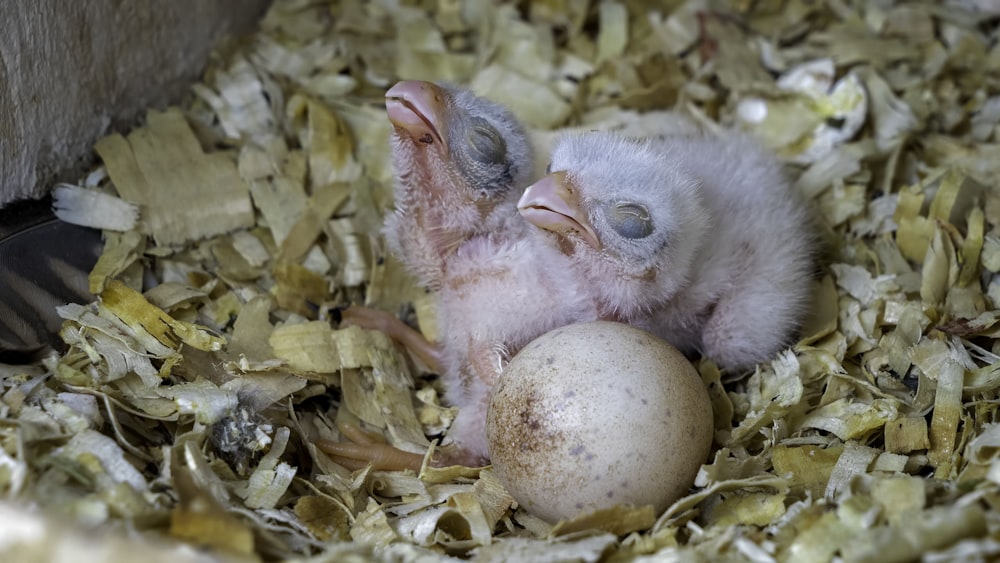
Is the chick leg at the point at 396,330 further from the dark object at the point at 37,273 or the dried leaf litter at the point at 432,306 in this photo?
the dark object at the point at 37,273

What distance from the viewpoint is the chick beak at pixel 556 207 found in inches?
65.1

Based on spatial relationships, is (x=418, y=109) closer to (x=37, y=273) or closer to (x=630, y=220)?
(x=630, y=220)

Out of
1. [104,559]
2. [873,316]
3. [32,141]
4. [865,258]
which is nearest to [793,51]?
[865,258]

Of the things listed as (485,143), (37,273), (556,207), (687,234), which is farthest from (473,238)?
(37,273)

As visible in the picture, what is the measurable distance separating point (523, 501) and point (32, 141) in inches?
46.5

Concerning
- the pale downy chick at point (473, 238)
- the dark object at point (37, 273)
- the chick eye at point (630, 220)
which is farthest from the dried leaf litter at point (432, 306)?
the chick eye at point (630, 220)

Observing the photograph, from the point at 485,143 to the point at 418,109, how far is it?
151 millimetres

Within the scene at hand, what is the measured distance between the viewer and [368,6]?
274 centimetres

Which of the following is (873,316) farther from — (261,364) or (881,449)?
(261,364)

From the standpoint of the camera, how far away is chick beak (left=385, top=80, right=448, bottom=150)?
1775 mm

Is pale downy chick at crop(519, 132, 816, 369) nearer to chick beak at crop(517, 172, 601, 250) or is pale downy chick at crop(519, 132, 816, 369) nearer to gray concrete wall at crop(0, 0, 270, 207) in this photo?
chick beak at crop(517, 172, 601, 250)

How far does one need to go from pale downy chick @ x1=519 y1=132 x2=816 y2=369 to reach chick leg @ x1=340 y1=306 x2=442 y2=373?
18.3 inches

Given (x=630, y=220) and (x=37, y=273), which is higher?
(x=630, y=220)

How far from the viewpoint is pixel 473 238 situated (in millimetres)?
1957
